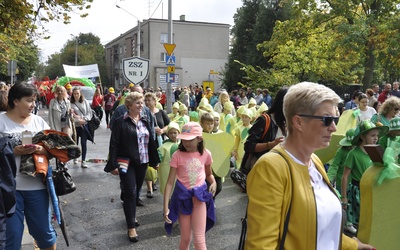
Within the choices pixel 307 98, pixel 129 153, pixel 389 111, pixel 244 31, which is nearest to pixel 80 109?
pixel 129 153

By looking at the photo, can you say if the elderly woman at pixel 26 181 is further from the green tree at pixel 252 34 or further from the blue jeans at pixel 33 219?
the green tree at pixel 252 34

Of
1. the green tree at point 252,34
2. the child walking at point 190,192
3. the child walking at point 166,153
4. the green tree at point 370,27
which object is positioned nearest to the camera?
the child walking at point 190,192

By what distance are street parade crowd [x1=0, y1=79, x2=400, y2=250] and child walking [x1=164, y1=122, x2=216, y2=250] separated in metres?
0.01

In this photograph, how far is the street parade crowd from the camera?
6.40 feet

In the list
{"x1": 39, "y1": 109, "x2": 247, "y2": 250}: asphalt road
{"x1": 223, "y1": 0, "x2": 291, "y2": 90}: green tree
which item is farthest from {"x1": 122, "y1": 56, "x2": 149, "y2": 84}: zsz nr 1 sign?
{"x1": 223, "y1": 0, "x2": 291, "y2": 90}: green tree

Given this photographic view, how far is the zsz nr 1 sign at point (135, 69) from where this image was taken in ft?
39.6

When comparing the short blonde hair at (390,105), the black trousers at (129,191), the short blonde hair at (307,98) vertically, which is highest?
the short blonde hair at (307,98)

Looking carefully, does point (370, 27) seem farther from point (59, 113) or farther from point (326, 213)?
point (326, 213)

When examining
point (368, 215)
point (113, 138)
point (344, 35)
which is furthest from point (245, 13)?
point (368, 215)

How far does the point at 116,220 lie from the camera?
6340 mm

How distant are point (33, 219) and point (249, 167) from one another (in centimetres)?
A: 213

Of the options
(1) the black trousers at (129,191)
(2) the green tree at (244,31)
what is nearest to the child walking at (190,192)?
(1) the black trousers at (129,191)

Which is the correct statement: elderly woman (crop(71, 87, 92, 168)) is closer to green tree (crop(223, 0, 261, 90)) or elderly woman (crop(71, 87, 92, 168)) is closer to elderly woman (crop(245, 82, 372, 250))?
elderly woman (crop(245, 82, 372, 250))

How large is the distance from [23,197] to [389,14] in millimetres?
19294
